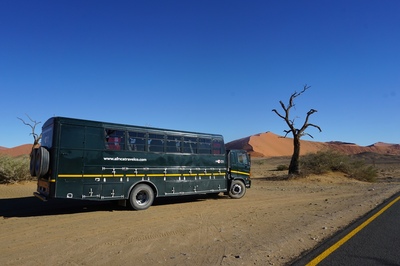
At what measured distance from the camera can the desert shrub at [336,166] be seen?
30.8m

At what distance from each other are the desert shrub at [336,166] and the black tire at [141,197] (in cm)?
2011

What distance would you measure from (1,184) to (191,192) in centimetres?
1399

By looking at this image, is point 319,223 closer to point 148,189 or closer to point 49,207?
point 148,189

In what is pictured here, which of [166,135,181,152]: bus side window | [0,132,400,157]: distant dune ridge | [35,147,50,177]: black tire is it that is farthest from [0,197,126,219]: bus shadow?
[0,132,400,157]: distant dune ridge

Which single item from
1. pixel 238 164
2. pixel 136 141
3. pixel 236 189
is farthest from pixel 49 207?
pixel 238 164

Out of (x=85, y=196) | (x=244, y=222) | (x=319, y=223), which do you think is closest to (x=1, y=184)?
(x=85, y=196)

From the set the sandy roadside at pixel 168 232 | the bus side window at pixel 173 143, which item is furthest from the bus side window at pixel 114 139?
the sandy roadside at pixel 168 232

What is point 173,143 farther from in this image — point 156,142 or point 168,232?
point 168,232

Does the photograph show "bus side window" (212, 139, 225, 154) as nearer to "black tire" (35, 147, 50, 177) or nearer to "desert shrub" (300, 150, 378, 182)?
"black tire" (35, 147, 50, 177)

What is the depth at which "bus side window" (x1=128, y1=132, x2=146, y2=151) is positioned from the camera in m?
13.0

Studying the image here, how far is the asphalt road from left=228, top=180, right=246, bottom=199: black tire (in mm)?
7341

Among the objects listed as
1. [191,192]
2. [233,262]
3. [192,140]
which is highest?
[192,140]

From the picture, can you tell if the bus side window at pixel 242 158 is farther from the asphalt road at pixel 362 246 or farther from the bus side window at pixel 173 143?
the asphalt road at pixel 362 246

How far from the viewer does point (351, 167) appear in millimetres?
31391
